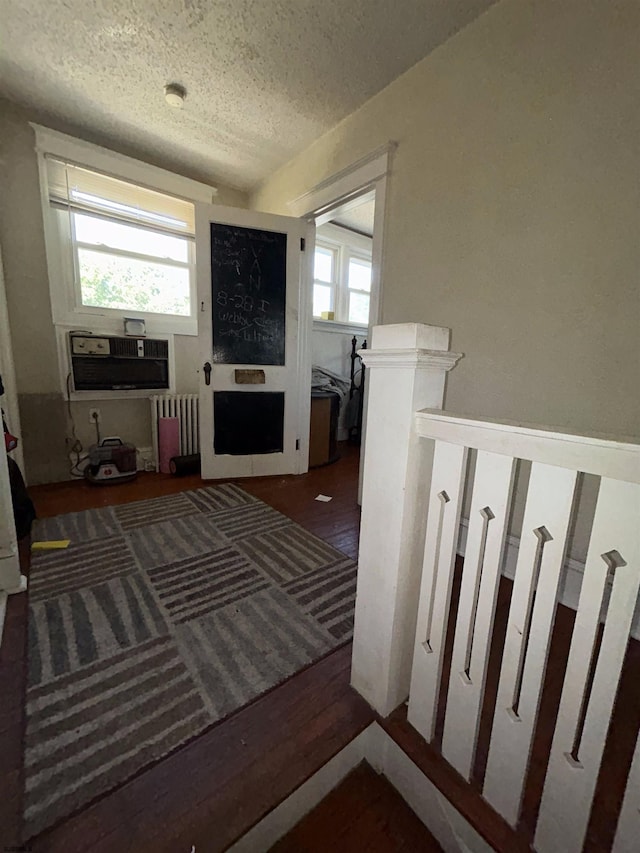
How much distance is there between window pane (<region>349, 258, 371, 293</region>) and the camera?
14.2 ft

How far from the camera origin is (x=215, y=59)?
183 centimetres

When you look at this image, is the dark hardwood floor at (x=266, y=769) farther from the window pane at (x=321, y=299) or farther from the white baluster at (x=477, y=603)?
the window pane at (x=321, y=299)

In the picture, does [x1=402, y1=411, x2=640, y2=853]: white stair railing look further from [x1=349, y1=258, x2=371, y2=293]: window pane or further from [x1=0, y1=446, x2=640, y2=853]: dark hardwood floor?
[x1=349, y1=258, x2=371, y2=293]: window pane

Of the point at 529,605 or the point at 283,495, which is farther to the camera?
the point at 283,495

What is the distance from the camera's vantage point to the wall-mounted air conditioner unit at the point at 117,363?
2619 mm

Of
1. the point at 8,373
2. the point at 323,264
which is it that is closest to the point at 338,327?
the point at 323,264

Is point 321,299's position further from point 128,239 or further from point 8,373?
point 8,373

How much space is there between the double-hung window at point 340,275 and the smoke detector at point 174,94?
203 cm

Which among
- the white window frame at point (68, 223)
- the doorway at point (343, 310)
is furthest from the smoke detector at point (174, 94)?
the doorway at point (343, 310)

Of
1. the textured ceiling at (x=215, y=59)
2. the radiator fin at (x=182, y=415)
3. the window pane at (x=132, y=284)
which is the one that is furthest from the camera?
the radiator fin at (x=182, y=415)

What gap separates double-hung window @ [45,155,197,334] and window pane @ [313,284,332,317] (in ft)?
4.94

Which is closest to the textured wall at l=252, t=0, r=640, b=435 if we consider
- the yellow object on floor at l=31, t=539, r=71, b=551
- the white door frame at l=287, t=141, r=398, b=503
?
the white door frame at l=287, t=141, r=398, b=503

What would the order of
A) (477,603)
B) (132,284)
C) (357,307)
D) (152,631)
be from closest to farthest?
(477,603) < (152,631) < (132,284) < (357,307)

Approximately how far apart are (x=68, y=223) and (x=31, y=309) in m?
0.70
